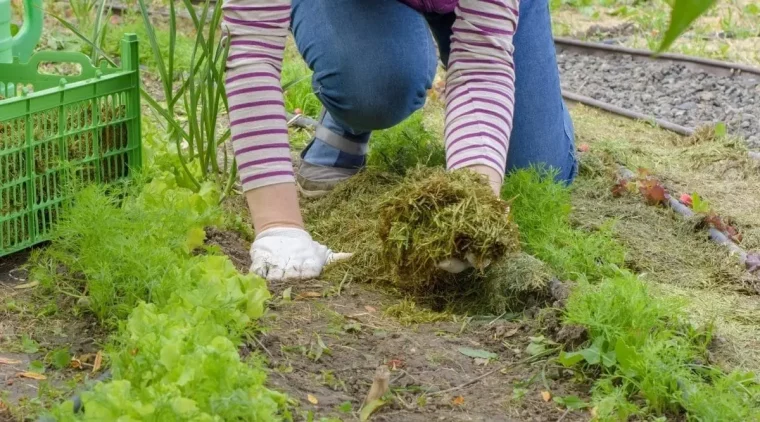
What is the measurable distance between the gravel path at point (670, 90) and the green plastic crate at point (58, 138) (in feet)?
7.79

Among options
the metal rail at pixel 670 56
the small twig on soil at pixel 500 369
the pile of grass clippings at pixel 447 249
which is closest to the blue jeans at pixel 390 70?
the pile of grass clippings at pixel 447 249

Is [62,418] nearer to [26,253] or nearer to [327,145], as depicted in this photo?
[26,253]

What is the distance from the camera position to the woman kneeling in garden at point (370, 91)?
2.07 meters

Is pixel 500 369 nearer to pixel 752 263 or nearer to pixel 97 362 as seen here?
pixel 97 362

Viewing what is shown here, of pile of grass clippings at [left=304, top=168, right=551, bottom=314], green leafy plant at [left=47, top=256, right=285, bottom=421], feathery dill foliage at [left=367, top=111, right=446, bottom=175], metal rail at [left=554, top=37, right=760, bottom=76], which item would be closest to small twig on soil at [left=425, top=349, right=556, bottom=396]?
pile of grass clippings at [left=304, top=168, right=551, bottom=314]

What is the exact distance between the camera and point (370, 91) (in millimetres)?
2490

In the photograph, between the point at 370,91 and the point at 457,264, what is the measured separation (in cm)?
72

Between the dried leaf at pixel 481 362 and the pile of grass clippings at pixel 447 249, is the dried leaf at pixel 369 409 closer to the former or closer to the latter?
the dried leaf at pixel 481 362

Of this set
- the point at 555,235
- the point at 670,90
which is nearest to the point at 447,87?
the point at 555,235

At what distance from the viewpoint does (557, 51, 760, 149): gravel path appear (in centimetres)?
404

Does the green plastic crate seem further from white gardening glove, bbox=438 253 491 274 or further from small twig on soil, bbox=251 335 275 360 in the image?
white gardening glove, bbox=438 253 491 274

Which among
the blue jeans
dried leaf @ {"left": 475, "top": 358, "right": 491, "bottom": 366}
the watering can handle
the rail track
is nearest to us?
dried leaf @ {"left": 475, "top": 358, "right": 491, "bottom": 366}

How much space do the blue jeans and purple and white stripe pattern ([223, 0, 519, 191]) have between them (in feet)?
0.71

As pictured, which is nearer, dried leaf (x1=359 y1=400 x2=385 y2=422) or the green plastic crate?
dried leaf (x1=359 y1=400 x2=385 y2=422)
